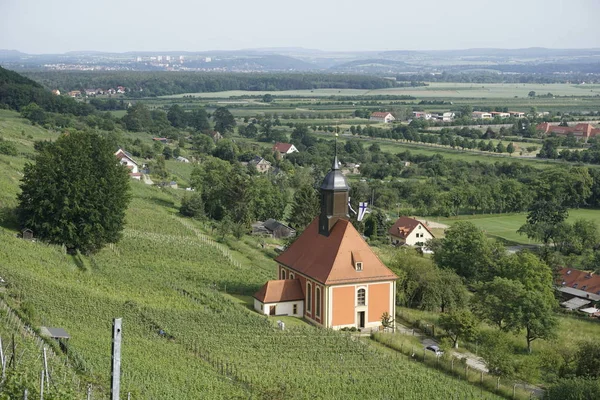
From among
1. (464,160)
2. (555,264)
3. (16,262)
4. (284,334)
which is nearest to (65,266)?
(16,262)

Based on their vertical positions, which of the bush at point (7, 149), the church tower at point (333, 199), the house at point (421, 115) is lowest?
the house at point (421, 115)

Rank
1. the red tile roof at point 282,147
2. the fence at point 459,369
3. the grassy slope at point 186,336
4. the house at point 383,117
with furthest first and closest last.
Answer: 1. the house at point 383,117
2. the red tile roof at point 282,147
3. the fence at point 459,369
4. the grassy slope at point 186,336

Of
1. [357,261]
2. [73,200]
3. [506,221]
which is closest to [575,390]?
[357,261]

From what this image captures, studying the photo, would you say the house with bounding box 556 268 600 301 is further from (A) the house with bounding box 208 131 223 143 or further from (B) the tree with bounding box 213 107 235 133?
(B) the tree with bounding box 213 107 235 133

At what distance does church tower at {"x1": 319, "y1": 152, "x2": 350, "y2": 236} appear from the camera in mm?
30938

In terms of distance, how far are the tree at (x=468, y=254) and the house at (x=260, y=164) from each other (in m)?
39.8

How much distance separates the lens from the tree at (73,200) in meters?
34.7

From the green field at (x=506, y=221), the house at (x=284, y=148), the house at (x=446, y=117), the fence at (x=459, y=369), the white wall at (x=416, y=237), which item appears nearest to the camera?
the fence at (x=459, y=369)

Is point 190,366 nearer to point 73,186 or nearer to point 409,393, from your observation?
point 409,393

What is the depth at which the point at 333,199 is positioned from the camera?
30891mm

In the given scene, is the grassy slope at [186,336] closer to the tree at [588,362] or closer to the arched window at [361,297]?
the arched window at [361,297]

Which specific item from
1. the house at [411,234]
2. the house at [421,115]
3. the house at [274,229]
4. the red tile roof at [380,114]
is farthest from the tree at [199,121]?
the house at [274,229]

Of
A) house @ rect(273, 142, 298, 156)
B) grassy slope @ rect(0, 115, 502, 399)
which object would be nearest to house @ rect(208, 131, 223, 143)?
house @ rect(273, 142, 298, 156)

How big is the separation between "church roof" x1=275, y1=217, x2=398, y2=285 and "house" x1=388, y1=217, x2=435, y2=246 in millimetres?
24387
